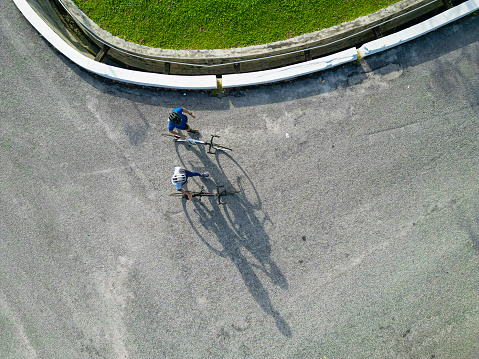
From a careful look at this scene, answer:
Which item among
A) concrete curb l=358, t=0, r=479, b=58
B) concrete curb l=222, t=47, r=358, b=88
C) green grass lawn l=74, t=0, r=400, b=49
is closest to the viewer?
concrete curb l=358, t=0, r=479, b=58

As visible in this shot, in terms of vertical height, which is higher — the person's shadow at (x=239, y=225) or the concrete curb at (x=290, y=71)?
the concrete curb at (x=290, y=71)

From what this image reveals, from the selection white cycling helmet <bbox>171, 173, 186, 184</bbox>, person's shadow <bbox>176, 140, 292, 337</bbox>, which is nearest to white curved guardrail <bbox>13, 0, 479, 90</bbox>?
person's shadow <bbox>176, 140, 292, 337</bbox>

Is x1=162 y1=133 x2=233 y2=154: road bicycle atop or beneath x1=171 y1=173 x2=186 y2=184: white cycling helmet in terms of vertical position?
atop

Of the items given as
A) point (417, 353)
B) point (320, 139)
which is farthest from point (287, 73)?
point (417, 353)

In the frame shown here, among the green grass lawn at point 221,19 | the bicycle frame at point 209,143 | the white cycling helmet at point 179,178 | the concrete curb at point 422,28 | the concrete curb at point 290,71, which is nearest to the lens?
the white cycling helmet at point 179,178

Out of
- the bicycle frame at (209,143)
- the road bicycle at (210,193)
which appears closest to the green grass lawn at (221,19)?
the bicycle frame at (209,143)

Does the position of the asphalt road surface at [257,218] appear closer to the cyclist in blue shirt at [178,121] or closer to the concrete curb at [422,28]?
the concrete curb at [422,28]

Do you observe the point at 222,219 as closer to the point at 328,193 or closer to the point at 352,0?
the point at 328,193

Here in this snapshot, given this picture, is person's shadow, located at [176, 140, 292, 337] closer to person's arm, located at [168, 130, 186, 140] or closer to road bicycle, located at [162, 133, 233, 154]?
road bicycle, located at [162, 133, 233, 154]
